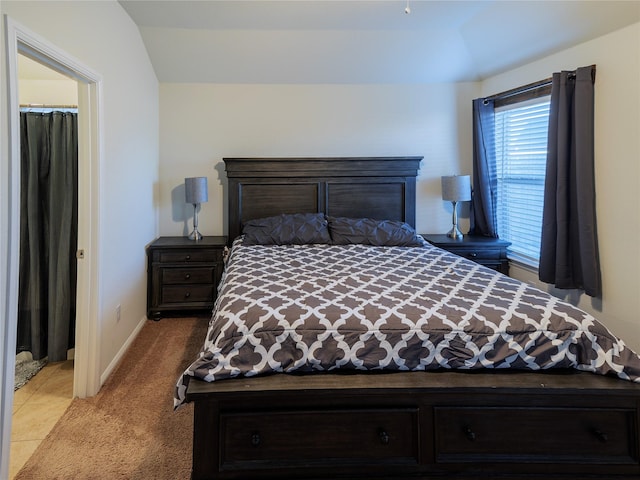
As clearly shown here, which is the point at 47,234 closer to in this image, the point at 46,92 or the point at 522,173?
the point at 46,92

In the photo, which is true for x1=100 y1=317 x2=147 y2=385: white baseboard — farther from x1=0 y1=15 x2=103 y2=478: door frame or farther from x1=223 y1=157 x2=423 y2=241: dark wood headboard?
x1=223 y1=157 x2=423 y2=241: dark wood headboard

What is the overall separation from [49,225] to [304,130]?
238 centimetres

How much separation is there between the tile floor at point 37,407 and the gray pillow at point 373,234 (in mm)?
2219

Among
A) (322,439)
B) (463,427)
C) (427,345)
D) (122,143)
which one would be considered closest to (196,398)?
(322,439)

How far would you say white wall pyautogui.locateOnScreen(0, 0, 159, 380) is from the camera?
196cm

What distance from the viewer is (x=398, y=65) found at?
368 centimetres

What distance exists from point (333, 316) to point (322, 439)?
48cm

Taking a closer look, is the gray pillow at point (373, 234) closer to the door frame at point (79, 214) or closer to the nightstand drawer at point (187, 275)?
the nightstand drawer at point (187, 275)

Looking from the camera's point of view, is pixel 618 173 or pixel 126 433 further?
pixel 618 173

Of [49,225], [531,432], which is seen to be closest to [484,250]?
[531,432]

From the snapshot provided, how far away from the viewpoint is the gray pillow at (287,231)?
3.35 metres

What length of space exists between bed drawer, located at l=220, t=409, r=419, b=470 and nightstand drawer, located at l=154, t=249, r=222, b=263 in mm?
2188

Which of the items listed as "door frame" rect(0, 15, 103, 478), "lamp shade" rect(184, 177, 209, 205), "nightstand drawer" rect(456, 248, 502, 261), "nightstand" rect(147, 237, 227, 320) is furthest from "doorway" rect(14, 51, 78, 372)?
"nightstand drawer" rect(456, 248, 502, 261)

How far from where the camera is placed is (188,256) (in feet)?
11.3
